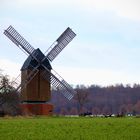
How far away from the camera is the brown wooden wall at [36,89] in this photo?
67.7 meters

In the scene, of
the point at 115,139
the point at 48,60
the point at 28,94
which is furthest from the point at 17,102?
the point at 115,139

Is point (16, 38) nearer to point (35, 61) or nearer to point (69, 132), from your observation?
point (35, 61)

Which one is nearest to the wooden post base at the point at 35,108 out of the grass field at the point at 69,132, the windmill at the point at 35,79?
the windmill at the point at 35,79

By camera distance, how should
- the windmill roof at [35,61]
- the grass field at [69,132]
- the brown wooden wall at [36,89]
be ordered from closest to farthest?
the grass field at [69,132], the windmill roof at [35,61], the brown wooden wall at [36,89]

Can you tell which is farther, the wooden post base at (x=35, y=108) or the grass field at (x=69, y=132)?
the wooden post base at (x=35, y=108)

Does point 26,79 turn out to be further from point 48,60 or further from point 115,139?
point 115,139

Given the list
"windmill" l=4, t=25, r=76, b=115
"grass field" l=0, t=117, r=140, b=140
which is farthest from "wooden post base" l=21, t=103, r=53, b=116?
"grass field" l=0, t=117, r=140, b=140

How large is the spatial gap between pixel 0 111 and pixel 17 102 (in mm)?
3338

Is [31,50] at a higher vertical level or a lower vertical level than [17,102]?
higher

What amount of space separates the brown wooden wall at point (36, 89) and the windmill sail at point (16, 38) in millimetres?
2981

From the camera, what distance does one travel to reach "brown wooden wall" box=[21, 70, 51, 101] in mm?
67688

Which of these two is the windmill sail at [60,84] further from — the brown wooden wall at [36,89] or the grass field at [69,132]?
the grass field at [69,132]

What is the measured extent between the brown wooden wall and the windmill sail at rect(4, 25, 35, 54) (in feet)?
9.78

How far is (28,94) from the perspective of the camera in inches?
2667
